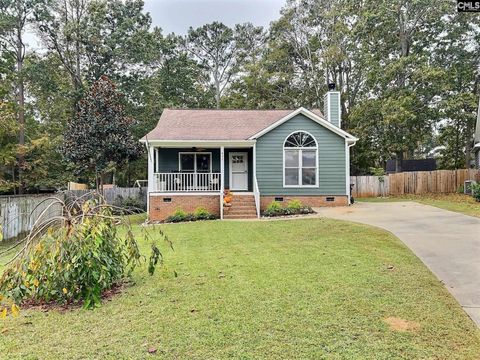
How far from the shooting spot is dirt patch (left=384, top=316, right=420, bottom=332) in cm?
365

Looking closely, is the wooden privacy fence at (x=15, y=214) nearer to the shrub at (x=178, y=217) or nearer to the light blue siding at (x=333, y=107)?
the shrub at (x=178, y=217)

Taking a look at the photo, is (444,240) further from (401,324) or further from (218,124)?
(218,124)

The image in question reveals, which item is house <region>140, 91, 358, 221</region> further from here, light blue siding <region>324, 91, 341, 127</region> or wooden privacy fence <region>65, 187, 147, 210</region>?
wooden privacy fence <region>65, 187, 147, 210</region>

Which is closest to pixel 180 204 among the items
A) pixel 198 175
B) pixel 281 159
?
pixel 198 175

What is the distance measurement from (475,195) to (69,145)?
19095 millimetres

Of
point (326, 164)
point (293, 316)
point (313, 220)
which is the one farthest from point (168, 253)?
point (326, 164)

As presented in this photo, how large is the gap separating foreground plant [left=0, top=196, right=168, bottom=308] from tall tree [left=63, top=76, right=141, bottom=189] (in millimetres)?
12803

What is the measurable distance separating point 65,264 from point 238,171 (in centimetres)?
1337

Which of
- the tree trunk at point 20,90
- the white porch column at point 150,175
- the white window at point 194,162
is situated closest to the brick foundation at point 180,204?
the white porch column at point 150,175

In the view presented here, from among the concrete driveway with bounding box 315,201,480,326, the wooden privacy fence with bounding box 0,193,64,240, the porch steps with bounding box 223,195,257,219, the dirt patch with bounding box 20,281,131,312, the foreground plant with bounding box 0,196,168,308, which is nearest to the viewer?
the foreground plant with bounding box 0,196,168,308

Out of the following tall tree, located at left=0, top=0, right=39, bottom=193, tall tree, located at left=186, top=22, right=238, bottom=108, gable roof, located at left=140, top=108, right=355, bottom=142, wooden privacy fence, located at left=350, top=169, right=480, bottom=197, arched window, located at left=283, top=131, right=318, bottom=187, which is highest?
tall tree, located at left=186, top=22, right=238, bottom=108

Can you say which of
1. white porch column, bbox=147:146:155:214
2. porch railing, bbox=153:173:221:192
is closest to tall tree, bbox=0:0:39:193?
white porch column, bbox=147:146:155:214

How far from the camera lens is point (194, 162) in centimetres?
1733

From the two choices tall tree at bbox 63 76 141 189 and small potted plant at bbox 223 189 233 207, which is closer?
small potted plant at bbox 223 189 233 207
